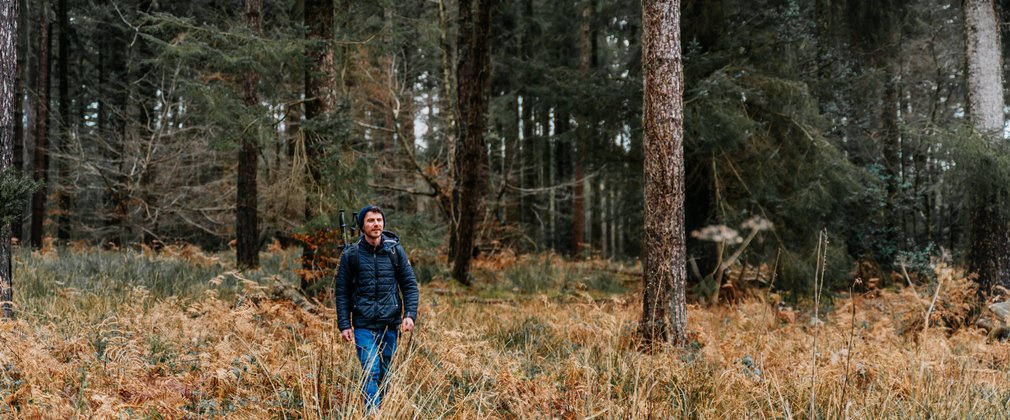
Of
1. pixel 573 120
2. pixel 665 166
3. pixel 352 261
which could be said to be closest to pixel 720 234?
pixel 665 166

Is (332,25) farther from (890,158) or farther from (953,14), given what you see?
(953,14)

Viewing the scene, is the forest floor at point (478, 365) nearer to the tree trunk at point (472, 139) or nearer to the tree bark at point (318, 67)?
the tree bark at point (318, 67)

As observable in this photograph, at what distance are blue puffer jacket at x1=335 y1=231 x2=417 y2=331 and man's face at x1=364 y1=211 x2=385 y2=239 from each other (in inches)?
4.7

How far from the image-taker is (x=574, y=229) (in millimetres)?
19906

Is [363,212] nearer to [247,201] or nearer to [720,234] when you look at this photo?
[720,234]

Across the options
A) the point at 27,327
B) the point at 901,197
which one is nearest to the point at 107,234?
the point at 27,327

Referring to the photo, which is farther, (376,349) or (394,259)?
(394,259)

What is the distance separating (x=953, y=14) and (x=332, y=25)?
682 inches

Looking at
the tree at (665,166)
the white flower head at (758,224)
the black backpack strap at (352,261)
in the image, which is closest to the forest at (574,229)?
the tree at (665,166)

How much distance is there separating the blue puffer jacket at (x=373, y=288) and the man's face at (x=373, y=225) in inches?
4.7

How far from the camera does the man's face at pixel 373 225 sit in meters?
4.40

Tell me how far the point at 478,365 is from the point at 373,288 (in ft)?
3.23

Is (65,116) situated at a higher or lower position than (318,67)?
higher

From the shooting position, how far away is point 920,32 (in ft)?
53.3
